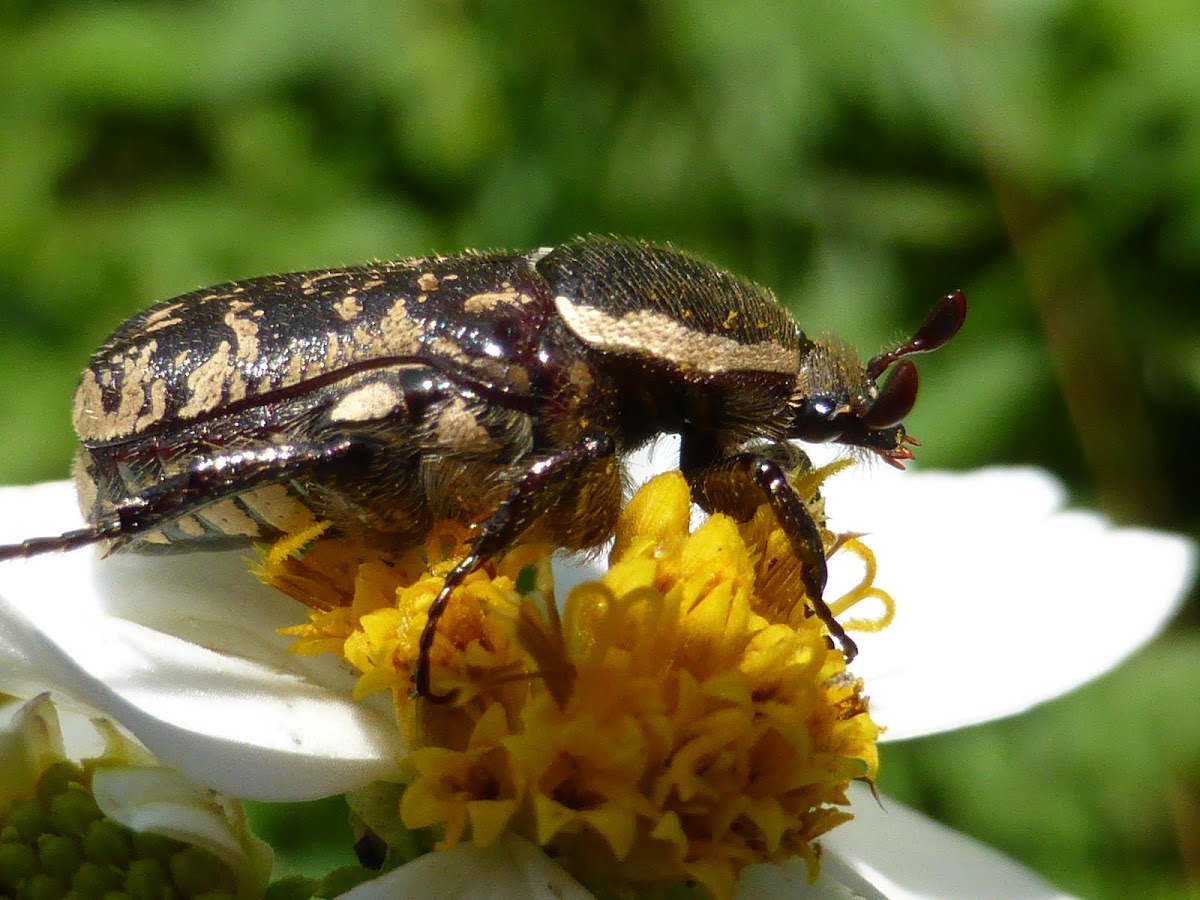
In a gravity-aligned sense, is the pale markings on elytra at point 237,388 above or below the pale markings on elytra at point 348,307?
below

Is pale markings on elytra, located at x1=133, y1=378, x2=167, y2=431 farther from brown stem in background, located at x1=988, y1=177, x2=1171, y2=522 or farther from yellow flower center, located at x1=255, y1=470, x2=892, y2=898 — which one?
brown stem in background, located at x1=988, y1=177, x2=1171, y2=522

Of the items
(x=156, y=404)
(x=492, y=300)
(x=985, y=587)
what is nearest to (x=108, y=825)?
(x=156, y=404)

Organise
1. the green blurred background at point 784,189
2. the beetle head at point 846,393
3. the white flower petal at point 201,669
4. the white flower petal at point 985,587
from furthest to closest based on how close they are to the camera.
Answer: the green blurred background at point 784,189 < the white flower petal at point 985,587 < the beetle head at point 846,393 < the white flower petal at point 201,669

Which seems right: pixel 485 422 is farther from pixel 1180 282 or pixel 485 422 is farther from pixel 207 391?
pixel 1180 282

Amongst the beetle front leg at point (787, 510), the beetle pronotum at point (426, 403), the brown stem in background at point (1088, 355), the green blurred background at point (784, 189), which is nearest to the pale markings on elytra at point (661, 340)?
the beetle pronotum at point (426, 403)

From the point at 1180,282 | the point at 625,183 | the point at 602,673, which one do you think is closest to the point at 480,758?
the point at 602,673

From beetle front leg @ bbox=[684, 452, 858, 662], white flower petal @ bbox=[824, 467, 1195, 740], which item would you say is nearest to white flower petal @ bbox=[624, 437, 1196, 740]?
white flower petal @ bbox=[824, 467, 1195, 740]

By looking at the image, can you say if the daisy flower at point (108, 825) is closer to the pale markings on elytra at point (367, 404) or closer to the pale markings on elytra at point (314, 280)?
the pale markings on elytra at point (367, 404)
